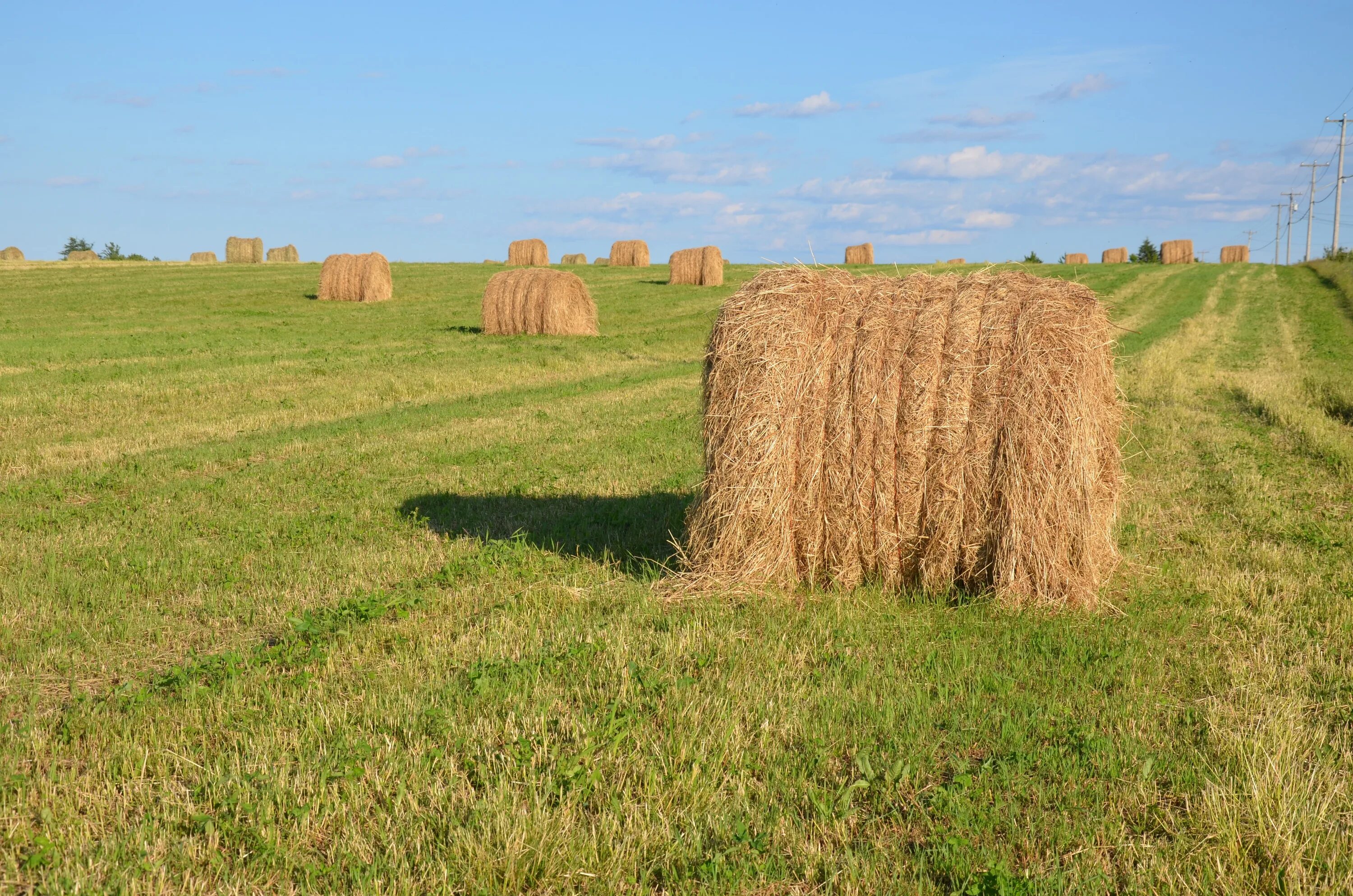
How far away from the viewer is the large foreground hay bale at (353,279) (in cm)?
3625

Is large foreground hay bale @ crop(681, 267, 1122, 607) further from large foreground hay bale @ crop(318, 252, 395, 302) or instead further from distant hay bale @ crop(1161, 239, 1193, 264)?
distant hay bale @ crop(1161, 239, 1193, 264)

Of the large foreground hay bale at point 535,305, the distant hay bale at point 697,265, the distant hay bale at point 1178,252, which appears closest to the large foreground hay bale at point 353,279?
the large foreground hay bale at point 535,305

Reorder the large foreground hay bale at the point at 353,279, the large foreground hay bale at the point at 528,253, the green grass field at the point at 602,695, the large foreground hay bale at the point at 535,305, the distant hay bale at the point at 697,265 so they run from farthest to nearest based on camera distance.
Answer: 1. the large foreground hay bale at the point at 528,253
2. the distant hay bale at the point at 697,265
3. the large foreground hay bale at the point at 353,279
4. the large foreground hay bale at the point at 535,305
5. the green grass field at the point at 602,695

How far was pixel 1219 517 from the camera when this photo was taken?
9031 millimetres

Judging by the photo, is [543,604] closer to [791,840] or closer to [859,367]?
[859,367]

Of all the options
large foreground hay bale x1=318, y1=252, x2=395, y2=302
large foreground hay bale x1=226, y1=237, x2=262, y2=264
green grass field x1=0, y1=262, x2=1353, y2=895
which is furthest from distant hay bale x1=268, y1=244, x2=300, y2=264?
green grass field x1=0, y1=262, x2=1353, y2=895

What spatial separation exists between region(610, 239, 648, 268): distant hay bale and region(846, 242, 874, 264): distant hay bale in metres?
12.3

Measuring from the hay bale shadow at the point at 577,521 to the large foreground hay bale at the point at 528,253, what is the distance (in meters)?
49.1

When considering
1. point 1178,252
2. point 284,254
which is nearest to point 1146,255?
point 1178,252

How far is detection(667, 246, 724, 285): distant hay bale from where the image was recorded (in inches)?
1713

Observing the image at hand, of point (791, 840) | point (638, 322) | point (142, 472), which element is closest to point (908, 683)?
point (791, 840)

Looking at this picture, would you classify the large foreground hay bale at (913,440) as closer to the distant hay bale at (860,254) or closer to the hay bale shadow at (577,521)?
the hay bale shadow at (577,521)

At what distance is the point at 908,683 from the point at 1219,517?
5135 millimetres

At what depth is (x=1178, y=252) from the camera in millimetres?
65750
